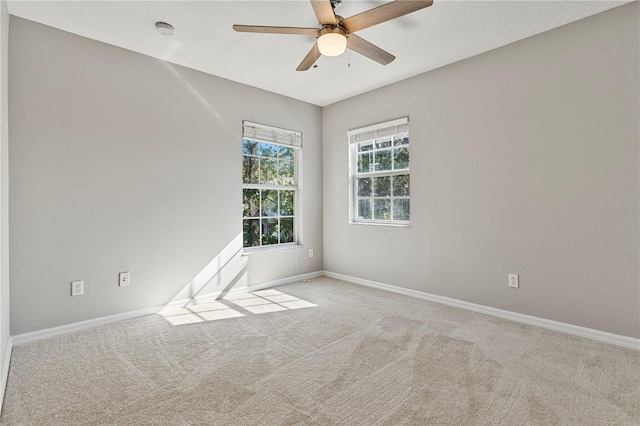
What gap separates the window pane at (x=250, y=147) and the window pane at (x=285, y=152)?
0.37 metres

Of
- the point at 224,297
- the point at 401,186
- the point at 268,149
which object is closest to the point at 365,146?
the point at 401,186

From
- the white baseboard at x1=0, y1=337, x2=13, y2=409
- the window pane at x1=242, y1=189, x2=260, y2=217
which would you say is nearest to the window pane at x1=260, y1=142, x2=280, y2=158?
the window pane at x1=242, y1=189, x2=260, y2=217

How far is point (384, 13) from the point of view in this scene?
6.77 feet

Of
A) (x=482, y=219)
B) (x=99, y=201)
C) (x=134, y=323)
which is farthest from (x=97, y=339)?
(x=482, y=219)

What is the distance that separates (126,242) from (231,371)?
1764mm

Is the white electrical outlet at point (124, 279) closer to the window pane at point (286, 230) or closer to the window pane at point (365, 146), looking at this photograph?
the window pane at point (286, 230)

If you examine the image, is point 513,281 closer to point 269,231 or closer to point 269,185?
point 269,231

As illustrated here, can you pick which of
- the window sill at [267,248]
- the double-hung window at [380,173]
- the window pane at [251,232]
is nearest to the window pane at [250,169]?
the window pane at [251,232]

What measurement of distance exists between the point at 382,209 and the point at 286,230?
1369mm

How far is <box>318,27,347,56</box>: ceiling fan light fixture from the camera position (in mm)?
2162

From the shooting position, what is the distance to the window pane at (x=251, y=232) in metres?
4.23

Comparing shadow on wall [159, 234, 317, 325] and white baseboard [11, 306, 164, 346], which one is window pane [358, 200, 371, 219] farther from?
white baseboard [11, 306, 164, 346]

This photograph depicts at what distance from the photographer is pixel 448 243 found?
3.61 metres

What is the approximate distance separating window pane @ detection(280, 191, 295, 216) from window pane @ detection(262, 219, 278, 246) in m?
0.19
